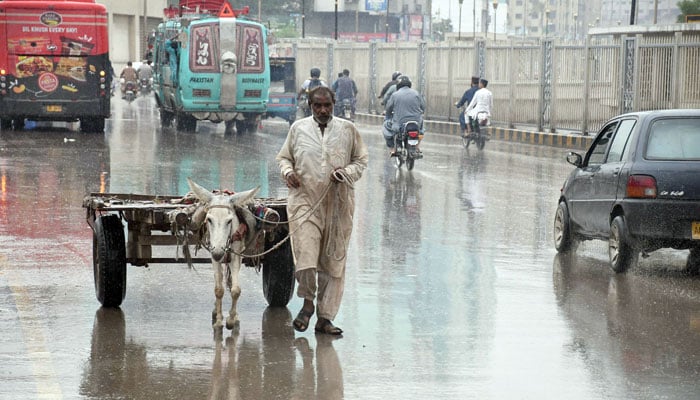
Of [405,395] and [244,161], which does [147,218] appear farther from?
[244,161]

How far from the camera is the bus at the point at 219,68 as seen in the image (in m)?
30.7

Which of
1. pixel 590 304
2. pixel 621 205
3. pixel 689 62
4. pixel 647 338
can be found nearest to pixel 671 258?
pixel 621 205

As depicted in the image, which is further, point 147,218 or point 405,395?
point 147,218

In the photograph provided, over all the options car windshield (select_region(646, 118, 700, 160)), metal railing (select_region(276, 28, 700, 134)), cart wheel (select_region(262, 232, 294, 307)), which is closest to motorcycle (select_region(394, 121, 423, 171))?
metal railing (select_region(276, 28, 700, 134))

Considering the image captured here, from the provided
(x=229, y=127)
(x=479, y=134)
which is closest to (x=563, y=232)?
(x=479, y=134)

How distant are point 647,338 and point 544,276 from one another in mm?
2632

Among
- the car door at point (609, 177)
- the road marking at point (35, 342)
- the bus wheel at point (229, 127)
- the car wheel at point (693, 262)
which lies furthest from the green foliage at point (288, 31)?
the road marking at point (35, 342)

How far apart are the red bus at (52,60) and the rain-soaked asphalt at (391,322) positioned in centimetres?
1343

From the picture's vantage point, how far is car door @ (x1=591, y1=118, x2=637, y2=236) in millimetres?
11297

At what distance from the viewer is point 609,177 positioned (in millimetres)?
11430

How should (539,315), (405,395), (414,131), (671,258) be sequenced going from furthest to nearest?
(414,131) < (671,258) < (539,315) < (405,395)

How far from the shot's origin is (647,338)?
8.11 metres

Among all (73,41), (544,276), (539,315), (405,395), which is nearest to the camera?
(405,395)

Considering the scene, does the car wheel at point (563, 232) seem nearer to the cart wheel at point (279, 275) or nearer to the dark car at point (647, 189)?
the dark car at point (647, 189)
